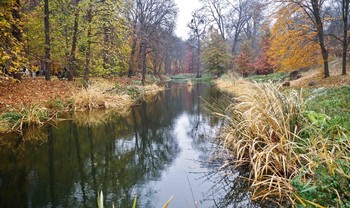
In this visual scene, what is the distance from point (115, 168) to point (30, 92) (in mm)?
6381

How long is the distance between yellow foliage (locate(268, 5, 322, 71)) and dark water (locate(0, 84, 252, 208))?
21.8 feet

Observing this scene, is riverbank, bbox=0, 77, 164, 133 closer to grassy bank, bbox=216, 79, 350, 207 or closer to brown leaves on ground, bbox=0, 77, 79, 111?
brown leaves on ground, bbox=0, 77, 79, 111

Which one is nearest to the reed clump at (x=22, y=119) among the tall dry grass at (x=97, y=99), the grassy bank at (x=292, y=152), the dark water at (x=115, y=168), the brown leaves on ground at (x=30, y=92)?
the dark water at (x=115, y=168)

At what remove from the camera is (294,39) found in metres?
10.7

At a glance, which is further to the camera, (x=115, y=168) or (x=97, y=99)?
(x=97, y=99)

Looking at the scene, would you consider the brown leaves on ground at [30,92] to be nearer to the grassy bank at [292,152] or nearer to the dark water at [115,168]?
the dark water at [115,168]

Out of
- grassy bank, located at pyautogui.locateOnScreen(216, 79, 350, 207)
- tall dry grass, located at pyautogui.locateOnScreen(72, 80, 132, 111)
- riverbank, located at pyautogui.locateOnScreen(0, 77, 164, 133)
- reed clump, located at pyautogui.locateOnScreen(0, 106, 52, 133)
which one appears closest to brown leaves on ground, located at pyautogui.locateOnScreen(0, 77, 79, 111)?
riverbank, located at pyautogui.locateOnScreen(0, 77, 164, 133)

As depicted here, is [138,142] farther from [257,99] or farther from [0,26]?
[0,26]

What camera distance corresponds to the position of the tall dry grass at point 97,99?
885 centimetres

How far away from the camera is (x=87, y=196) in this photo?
286 cm

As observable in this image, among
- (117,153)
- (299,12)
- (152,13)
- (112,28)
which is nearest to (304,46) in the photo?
(299,12)

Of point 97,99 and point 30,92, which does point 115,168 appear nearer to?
point 97,99

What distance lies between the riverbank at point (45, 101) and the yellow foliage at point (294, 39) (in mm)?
7088

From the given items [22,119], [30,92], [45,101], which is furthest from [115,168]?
[30,92]
